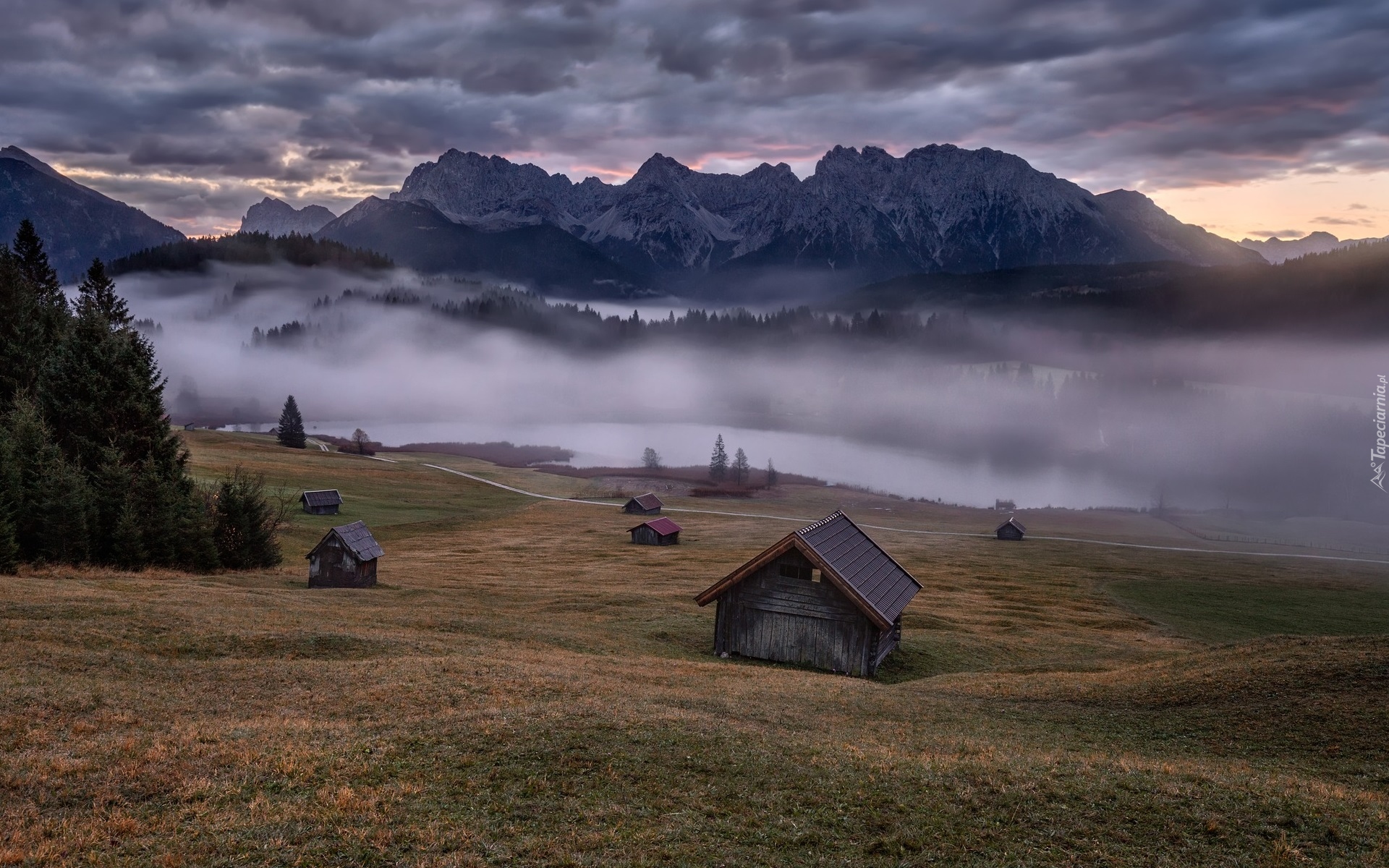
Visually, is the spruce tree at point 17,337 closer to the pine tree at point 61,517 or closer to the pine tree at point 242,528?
the pine tree at point 61,517

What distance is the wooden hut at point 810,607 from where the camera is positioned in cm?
3872

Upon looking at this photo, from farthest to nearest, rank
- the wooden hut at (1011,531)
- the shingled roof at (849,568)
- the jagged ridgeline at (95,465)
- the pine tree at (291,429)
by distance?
1. the pine tree at (291,429)
2. the wooden hut at (1011,531)
3. the jagged ridgeline at (95,465)
4. the shingled roof at (849,568)

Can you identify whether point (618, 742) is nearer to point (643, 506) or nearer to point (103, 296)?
point (103, 296)

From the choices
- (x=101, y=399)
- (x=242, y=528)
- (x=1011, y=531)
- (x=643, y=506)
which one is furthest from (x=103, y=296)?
(x=1011, y=531)

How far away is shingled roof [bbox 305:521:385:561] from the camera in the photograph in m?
54.2

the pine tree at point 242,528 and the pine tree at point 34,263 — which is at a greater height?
the pine tree at point 34,263

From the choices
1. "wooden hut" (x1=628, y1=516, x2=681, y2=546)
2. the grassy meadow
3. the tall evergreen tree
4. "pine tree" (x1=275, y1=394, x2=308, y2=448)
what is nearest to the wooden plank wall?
the grassy meadow

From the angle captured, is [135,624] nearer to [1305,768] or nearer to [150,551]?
[150,551]

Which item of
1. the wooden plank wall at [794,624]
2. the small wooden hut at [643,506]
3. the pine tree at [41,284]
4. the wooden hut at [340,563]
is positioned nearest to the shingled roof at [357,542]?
the wooden hut at [340,563]

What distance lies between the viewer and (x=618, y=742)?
60.3 ft

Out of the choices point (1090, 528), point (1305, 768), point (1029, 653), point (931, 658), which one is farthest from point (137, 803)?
point (1090, 528)

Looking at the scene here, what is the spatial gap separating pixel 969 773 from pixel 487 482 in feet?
515

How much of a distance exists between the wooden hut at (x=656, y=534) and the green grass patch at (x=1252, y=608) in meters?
51.5

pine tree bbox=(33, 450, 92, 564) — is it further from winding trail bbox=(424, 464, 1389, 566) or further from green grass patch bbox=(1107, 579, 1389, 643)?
winding trail bbox=(424, 464, 1389, 566)
